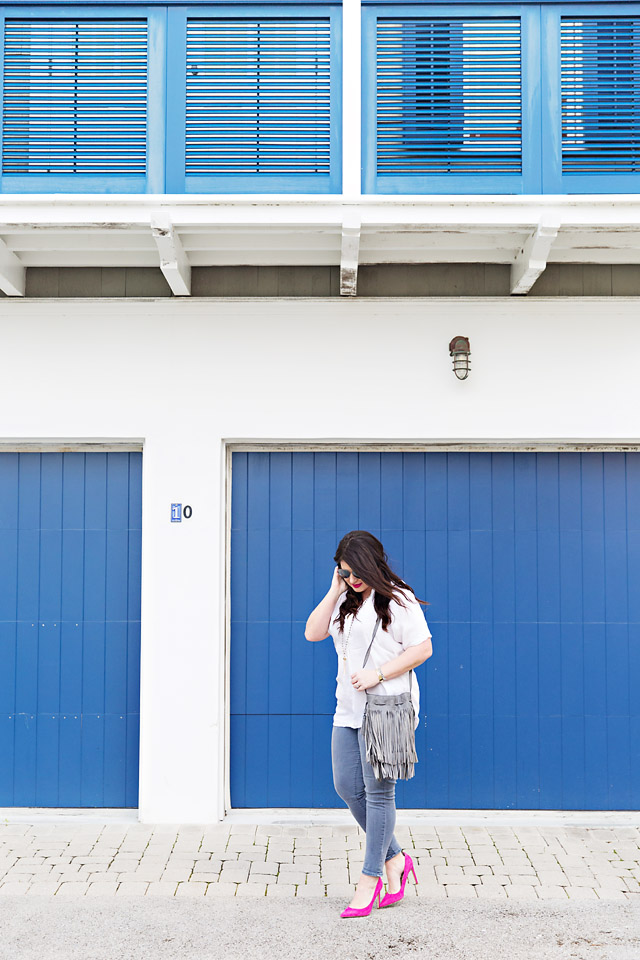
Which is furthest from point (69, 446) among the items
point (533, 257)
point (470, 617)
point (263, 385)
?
point (533, 257)

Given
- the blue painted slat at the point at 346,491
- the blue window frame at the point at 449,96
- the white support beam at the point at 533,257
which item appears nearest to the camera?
the white support beam at the point at 533,257

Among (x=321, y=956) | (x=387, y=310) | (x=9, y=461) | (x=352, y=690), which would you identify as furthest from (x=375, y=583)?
(x=9, y=461)

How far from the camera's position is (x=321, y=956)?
3238mm

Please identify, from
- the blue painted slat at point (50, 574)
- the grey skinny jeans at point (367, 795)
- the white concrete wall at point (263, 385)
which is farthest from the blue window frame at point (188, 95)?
the grey skinny jeans at point (367, 795)

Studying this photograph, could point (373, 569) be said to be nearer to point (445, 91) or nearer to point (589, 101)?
point (445, 91)

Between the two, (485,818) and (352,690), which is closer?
(352,690)

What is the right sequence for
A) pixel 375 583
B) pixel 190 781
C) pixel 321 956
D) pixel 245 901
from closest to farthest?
pixel 321 956 → pixel 375 583 → pixel 245 901 → pixel 190 781

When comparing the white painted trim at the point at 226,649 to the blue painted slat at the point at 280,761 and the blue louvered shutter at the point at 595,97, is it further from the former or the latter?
the blue louvered shutter at the point at 595,97

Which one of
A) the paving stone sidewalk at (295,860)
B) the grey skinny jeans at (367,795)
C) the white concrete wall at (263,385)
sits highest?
the white concrete wall at (263,385)

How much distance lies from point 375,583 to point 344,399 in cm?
169

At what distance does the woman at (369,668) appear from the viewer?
3.45m

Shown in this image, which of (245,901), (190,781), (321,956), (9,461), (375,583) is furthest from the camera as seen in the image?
(9,461)

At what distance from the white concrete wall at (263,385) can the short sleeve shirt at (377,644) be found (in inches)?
58.1

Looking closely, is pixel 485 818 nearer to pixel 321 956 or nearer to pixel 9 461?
pixel 321 956
